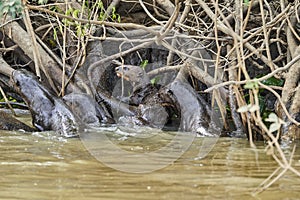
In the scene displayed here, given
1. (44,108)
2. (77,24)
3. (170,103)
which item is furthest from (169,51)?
(44,108)

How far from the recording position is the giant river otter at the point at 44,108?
145 inches

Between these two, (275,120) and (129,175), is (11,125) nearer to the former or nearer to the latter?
(129,175)

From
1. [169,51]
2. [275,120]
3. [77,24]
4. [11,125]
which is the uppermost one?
[77,24]

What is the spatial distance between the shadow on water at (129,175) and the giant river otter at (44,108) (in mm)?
439

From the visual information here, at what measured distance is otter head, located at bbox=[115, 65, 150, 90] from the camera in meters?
5.00

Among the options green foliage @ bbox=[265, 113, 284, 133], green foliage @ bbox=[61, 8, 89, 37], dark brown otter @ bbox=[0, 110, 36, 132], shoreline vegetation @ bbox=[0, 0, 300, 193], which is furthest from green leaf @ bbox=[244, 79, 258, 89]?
green foliage @ bbox=[61, 8, 89, 37]

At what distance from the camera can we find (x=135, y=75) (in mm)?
5035

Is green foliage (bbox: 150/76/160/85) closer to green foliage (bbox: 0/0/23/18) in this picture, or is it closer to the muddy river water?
the muddy river water

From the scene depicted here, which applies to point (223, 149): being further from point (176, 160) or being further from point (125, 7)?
point (125, 7)

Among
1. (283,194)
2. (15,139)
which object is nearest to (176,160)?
(283,194)

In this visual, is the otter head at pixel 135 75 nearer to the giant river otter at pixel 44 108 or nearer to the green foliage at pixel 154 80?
the green foliage at pixel 154 80

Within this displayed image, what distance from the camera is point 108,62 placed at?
203 inches

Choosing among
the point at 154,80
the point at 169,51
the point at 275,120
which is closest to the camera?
the point at 275,120

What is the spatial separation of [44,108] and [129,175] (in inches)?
71.1
